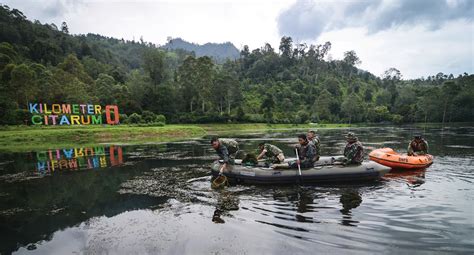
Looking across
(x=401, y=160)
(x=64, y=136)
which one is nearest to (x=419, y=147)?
(x=401, y=160)

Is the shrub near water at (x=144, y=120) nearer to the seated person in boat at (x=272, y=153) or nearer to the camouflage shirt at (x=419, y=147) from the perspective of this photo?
the seated person in boat at (x=272, y=153)

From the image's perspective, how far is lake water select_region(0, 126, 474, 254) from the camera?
24.6ft

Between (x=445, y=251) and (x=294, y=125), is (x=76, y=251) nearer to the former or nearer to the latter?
(x=445, y=251)

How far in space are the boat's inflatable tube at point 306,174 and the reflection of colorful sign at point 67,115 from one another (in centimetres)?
3982

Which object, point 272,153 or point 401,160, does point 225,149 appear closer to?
point 272,153

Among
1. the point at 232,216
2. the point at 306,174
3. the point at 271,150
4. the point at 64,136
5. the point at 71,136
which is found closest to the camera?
the point at 232,216

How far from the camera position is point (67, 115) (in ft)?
150

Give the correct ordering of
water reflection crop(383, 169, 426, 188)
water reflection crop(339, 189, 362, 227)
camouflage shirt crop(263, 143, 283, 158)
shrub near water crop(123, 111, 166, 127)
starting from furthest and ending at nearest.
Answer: shrub near water crop(123, 111, 166, 127) → camouflage shirt crop(263, 143, 283, 158) → water reflection crop(383, 169, 426, 188) → water reflection crop(339, 189, 362, 227)

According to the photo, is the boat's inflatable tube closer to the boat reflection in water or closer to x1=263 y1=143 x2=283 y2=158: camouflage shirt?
x1=263 y1=143 x2=283 y2=158: camouflage shirt

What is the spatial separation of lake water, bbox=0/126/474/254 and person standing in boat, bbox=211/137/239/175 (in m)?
1.33

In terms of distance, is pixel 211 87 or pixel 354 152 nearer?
pixel 354 152

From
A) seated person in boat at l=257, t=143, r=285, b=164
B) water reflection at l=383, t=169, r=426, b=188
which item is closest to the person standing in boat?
seated person in boat at l=257, t=143, r=285, b=164

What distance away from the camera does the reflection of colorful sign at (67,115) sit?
Result: 4307 cm

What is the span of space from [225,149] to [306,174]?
371 centimetres
